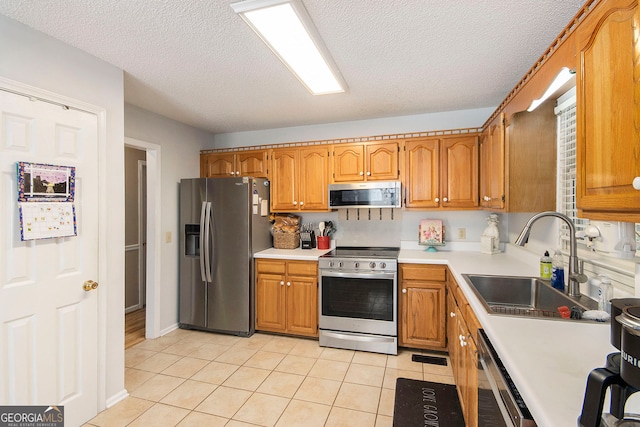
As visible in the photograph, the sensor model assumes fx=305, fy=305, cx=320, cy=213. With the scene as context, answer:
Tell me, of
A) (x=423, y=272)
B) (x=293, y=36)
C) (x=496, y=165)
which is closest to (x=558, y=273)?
(x=496, y=165)

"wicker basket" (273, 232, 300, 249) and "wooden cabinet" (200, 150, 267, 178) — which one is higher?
"wooden cabinet" (200, 150, 267, 178)

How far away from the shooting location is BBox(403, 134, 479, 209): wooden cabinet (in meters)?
3.08

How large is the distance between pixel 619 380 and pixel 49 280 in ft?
8.11

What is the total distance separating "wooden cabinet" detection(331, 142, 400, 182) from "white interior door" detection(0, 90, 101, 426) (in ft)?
7.29

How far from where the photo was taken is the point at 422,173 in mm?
3221

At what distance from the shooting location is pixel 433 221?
3416mm

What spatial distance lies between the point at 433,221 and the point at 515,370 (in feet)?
8.54

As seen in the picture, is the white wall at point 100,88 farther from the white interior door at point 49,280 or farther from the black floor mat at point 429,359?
the black floor mat at point 429,359

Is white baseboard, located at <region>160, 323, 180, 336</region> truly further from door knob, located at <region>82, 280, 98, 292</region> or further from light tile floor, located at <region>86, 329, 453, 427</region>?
door knob, located at <region>82, 280, 98, 292</region>

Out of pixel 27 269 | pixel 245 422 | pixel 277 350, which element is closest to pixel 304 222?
pixel 277 350

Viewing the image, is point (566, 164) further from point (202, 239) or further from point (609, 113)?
point (202, 239)

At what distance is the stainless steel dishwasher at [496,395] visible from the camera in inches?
35.3

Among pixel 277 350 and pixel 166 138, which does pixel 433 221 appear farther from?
pixel 166 138

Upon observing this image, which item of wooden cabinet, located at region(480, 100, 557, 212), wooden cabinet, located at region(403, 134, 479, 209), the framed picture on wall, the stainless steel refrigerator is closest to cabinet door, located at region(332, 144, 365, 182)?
wooden cabinet, located at region(403, 134, 479, 209)
